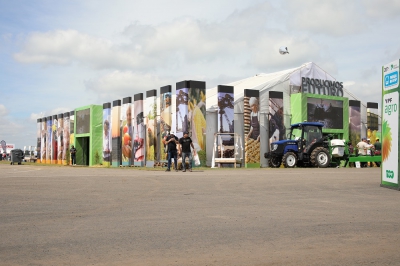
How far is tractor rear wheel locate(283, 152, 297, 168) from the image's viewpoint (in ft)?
99.1

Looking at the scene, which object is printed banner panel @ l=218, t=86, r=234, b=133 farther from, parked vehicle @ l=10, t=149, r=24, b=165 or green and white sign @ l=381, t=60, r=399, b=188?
parked vehicle @ l=10, t=149, r=24, b=165

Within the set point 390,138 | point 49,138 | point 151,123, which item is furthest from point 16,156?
point 390,138

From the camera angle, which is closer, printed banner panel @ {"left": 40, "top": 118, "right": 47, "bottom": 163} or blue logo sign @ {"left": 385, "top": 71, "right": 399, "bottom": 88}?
blue logo sign @ {"left": 385, "top": 71, "right": 399, "bottom": 88}

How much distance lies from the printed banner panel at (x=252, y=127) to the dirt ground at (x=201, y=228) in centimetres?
2203

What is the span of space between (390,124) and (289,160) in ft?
53.8

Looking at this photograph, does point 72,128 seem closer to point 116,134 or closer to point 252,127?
point 116,134

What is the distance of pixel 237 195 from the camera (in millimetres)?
11977

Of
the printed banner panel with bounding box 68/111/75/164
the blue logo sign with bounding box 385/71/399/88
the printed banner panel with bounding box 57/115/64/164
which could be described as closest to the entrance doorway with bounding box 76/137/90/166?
the printed banner panel with bounding box 68/111/75/164

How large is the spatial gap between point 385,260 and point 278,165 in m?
27.1

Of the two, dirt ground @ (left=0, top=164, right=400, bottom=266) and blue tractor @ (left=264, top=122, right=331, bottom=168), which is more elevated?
blue tractor @ (left=264, top=122, right=331, bottom=168)

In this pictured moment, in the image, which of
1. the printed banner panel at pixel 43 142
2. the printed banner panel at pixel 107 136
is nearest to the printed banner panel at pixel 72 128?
the printed banner panel at pixel 43 142

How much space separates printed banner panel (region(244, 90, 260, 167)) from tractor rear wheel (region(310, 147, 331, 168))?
202 inches

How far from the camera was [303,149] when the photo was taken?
3072cm

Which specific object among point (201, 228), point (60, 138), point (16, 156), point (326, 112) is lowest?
point (16, 156)
